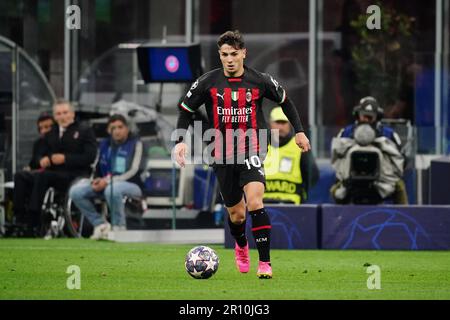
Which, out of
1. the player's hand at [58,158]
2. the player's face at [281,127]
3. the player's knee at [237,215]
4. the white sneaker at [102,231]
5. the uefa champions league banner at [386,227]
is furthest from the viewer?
the player's hand at [58,158]

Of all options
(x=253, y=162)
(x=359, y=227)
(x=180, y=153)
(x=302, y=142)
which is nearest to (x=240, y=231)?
(x=253, y=162)

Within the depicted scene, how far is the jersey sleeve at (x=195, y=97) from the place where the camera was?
11.2m

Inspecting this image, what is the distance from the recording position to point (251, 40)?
2073cm

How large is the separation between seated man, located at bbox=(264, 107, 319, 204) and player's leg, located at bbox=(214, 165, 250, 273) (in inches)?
158

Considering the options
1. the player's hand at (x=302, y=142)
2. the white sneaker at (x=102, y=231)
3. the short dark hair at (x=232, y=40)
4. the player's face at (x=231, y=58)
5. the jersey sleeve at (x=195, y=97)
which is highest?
the short dark hair at (x=232, y=40)

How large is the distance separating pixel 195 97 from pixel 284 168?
14.9ft

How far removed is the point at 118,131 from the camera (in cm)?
1686

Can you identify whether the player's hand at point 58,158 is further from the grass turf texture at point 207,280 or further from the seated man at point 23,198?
the grass turf texture at point 207,280

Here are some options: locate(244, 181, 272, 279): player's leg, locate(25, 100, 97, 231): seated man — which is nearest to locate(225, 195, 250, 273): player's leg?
locate(244, 181, 272, 279): player's leg

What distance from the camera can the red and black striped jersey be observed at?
36.6 feet

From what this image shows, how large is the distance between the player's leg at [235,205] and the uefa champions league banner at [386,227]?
3479 millimetres

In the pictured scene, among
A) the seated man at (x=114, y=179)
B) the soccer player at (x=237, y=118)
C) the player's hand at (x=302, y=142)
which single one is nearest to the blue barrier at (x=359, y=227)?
the seated man at (x=114, y=179)

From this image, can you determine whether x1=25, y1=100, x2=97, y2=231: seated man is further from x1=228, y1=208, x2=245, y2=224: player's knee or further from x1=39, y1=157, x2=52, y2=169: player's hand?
x1=228, y1=208, x2=245, y2=224: player's knee

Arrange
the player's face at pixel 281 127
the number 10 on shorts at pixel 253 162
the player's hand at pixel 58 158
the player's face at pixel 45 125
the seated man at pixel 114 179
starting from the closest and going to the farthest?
the number 10 on shorts at pixel 253 162, the player's face at pixel 281 127, the seated man at pixel 114 179, the player's hand at pixel 58 158, the player's face at pixel 45 125
